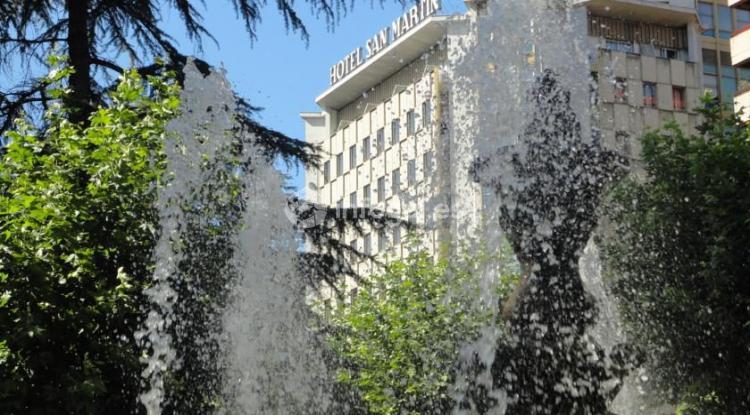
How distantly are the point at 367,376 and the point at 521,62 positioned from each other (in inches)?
512

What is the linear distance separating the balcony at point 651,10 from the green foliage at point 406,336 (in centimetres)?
3073

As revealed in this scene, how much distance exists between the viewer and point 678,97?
57219 mm

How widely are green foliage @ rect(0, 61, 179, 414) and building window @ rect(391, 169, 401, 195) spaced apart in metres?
45.1

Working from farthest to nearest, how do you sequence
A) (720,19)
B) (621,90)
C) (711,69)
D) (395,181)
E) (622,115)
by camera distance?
(720,19), (395,181), (711,69), (621,90), (622,115)

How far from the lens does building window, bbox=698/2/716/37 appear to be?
6063cm

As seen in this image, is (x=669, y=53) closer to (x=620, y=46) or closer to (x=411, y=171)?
(x=620, y=46)

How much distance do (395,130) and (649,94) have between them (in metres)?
12.0

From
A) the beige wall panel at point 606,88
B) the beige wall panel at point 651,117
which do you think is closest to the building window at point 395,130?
the beige wall panel at point 606,88

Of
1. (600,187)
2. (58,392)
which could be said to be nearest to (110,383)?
(58,392)

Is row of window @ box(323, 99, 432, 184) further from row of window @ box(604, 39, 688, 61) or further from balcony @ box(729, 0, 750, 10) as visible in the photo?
balcony @ box(729, 0, 750, 10)

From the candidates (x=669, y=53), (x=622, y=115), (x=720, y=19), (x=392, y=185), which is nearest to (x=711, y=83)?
(x=669, y=53)

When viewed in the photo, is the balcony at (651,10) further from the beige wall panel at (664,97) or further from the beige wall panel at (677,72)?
the beige wall panel at (664,97)

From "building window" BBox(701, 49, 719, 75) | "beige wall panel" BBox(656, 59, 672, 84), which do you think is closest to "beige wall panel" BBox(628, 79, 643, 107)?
"beige wall panel" BBox(656, 59, 672, 84)

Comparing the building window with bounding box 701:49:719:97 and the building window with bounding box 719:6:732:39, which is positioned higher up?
the building window with bounding box 719:6:732:39
